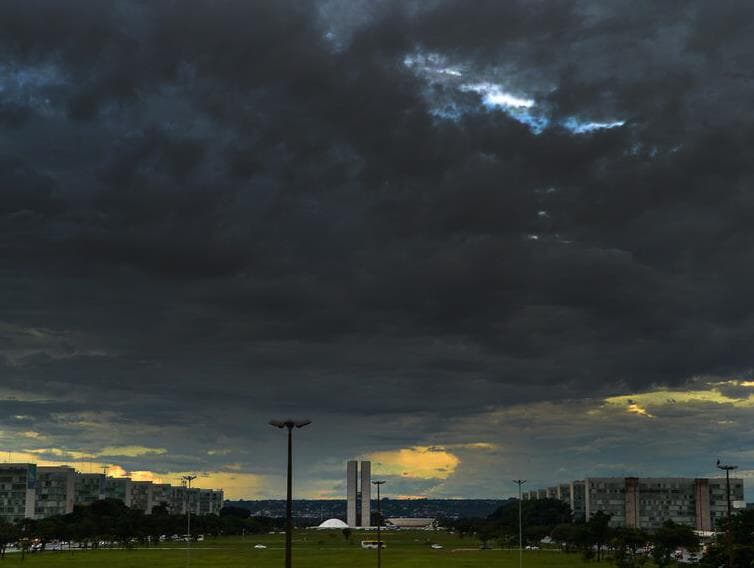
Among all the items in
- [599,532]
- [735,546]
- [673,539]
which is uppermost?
[735,546]

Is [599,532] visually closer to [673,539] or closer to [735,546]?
[673,539]

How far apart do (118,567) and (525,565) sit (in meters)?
63.7

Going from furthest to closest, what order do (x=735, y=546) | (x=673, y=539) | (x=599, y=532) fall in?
(x=599, y=532), (x=673, y=539), (x=735, y=546)

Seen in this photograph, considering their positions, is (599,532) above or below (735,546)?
below

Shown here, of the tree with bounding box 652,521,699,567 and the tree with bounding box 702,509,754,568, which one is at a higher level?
the tree with bounding box 702,509,754,568

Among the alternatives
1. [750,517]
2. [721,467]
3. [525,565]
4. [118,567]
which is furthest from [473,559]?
[721,467]

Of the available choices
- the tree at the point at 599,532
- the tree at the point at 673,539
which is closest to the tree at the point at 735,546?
the tree at the point at 673,539

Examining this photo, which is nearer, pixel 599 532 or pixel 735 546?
pixel 735 546

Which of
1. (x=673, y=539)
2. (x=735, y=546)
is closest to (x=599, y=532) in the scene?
(x=673, y=539)

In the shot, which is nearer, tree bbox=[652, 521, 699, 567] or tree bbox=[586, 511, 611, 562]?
tree bbox=[652, 521, 699, 567]

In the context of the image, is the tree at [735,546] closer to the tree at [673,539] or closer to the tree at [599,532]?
the tree at [673,539]

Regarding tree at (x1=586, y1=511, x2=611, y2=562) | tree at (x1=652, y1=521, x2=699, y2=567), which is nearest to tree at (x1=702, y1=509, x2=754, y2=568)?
tree at (x1=652, y1=521, x2=699, y2=567)

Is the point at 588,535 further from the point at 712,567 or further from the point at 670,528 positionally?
the point at 712,567

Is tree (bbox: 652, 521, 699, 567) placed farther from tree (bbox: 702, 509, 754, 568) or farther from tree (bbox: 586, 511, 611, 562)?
tree (bbox: 702, 509, 754, 568)
